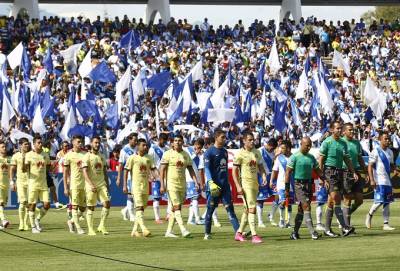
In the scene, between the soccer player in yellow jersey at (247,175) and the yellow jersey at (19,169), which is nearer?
the soccer player in yellow jersey at (247,175)

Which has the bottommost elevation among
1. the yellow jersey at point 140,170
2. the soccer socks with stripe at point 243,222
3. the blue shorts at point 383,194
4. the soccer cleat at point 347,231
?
the soccer cleat at point 347,231

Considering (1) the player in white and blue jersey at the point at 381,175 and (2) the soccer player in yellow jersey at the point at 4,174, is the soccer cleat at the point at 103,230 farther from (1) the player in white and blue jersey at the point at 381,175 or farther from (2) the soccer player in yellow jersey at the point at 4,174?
(1) the player in white and blue jersey at the point at 381,175

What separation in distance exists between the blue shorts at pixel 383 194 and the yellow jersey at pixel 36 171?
7.44 m

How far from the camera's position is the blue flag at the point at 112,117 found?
40.3 metres

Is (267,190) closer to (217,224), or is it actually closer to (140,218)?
(217,224)

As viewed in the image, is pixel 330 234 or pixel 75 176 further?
pixel 75 176

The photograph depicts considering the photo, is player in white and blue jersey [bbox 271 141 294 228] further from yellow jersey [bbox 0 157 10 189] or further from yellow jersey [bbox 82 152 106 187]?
yellow jersey [bbox 0 157 10 189]

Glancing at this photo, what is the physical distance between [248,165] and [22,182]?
677 centimetres

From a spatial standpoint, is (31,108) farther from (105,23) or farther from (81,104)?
(105,23)

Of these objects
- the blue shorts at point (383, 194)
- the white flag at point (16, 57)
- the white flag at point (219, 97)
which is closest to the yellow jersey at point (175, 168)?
the blue shorts at point (383, 194)

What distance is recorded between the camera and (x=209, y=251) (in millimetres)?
20844

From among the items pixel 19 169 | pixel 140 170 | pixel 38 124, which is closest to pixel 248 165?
pixel 140 170

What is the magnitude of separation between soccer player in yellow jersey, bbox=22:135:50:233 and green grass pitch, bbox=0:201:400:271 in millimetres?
533

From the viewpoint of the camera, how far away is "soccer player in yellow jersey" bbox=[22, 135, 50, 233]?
26.5 m
